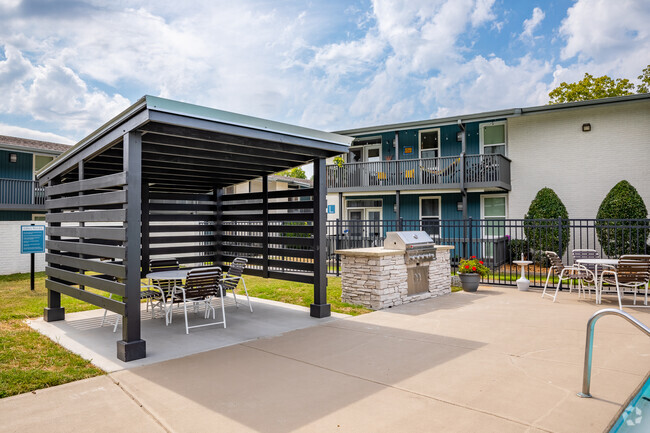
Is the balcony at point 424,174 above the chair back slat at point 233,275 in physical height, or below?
above

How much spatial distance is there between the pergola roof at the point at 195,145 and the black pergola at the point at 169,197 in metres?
0.02

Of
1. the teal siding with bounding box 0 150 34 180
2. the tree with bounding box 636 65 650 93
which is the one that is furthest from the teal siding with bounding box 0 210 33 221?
the tree with bounding box 636 65 650 93

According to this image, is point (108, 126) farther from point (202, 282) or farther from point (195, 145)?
point (202, 282)

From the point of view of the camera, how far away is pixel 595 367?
4.64 m

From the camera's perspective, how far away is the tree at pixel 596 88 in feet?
77.3

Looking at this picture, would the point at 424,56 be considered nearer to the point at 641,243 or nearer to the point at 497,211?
the point at 497,211

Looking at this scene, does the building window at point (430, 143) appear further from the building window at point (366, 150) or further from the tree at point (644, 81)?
the tree at point (644, 81)

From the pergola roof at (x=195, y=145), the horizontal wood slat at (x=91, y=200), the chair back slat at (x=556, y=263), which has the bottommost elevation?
the chair back slat at (x=556, y=263)

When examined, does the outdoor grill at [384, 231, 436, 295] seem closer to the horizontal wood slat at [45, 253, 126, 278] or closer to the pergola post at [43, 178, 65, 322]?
the horizontal wood slat at [45, 253, 126, 278]

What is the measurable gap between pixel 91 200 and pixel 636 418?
6.53m

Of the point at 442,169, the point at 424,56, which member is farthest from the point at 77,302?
the point at 424,56

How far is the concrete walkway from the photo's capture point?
3.39m

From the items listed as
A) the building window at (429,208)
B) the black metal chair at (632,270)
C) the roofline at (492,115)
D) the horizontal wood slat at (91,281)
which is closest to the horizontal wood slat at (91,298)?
the horizontal wood slat at (91,281)

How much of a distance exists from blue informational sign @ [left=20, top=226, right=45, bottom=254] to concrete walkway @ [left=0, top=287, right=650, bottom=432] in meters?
9.44
